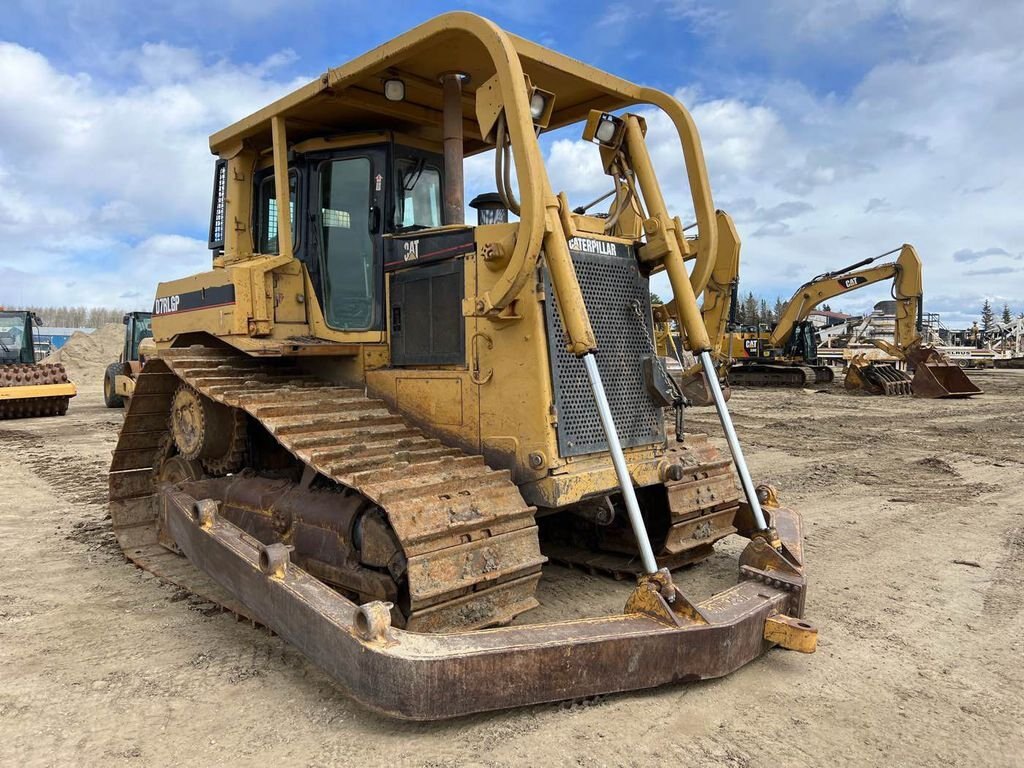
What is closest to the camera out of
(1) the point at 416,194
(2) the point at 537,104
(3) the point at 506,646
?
(3) the point at 506,646

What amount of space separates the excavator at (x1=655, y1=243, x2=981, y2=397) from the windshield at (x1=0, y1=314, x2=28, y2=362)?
16521 millimetres

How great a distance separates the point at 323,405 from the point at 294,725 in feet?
6.41

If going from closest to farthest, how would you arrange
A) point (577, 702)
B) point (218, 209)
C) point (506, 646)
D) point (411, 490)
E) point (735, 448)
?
point (506, 646) < point (577, 702) < point (411, 490) < point (735, 448) < point (218, 209)

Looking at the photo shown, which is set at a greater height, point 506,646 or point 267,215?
point 267,215

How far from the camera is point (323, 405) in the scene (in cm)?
464

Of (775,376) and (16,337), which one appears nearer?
(16,337)

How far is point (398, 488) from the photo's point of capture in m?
3.65

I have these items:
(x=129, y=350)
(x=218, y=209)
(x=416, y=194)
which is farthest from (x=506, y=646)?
(x=129, y=350)

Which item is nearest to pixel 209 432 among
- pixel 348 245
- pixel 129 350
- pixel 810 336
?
pixel 348 245

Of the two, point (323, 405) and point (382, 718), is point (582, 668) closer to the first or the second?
point (382, 718)

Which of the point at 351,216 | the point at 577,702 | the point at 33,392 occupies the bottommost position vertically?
the point at 577,702

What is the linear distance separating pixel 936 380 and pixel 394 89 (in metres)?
20.1

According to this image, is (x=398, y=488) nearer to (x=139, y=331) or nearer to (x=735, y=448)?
(x=735, y=448)

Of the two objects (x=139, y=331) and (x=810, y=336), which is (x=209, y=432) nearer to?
(x=139, y=331)
